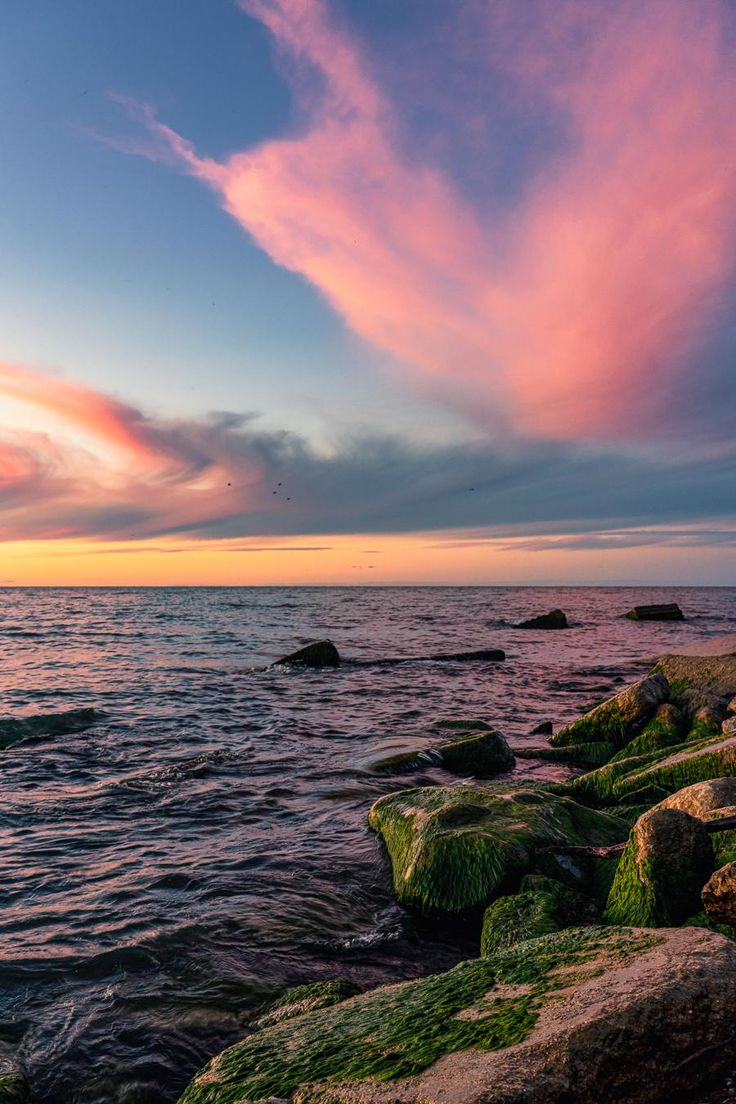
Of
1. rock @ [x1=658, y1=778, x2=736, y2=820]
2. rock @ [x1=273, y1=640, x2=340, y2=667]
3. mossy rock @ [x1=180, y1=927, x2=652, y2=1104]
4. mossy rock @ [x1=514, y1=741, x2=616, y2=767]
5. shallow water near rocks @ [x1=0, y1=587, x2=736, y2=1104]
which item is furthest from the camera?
rock @ [x1=273, y1=640, x2=340, y2=667]

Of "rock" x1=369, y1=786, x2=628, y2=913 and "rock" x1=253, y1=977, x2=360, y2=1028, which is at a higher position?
"rock" x1=369, y1=786, x2=628, y2=913

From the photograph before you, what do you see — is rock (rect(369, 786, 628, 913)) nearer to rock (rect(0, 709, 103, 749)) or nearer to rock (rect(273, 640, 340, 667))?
rock (rect(0, 709, 103, 749))

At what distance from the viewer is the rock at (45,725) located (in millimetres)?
13086

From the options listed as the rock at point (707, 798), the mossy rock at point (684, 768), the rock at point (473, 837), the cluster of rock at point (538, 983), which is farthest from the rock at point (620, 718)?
the rock at point (707, 798)

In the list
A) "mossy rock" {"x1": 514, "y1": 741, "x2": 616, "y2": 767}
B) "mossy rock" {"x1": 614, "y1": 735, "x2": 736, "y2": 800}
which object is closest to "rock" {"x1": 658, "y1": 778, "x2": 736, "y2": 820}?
"mossy rock" {"x1": 614, "y1": 735, "x2": 736, "y2": 800}

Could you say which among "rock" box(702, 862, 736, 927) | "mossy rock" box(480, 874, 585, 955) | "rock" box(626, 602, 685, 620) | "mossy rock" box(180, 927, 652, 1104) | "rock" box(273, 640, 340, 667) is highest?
"rock" box(702, 862, 736, 927)

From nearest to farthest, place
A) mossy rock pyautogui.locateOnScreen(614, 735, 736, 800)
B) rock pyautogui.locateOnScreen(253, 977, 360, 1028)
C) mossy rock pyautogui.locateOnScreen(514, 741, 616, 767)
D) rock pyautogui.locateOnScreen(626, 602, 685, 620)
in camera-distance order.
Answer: rock pyautogui.locateOnScreen(253, 977, 360, 1028)
mossy rock pyautogui.locateOnScreen(614, 735, 736, 800)
mossy rock pyautogui.locateOnScreen(514, 741, 616, 767)
rock pyautogui.locateOnScreen(626, 602, 685, 620)

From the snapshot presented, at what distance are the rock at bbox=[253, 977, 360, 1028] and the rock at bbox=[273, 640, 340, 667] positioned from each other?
19.8 m

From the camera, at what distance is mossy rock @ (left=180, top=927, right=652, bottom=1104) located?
2844 mm

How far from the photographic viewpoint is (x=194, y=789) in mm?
9961

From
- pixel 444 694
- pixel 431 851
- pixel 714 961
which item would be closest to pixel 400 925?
pixel 431 851

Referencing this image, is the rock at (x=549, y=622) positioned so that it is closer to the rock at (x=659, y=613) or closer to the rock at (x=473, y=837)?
the rock at (x=659, y=613)

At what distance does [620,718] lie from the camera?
11977 mm

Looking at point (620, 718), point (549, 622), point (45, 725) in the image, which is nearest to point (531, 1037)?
point (620, 718)
